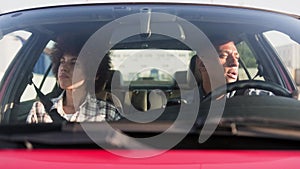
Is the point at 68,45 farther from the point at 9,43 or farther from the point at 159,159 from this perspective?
the point at 159,159

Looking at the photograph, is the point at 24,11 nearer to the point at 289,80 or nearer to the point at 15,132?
the point at 15,132

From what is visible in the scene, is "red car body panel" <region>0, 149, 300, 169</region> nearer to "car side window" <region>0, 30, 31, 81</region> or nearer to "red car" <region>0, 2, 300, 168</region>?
"red car" <region>0, 2, 300, 168</region>

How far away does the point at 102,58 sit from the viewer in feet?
8.73

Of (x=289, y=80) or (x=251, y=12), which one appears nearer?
(x=251, y=12)

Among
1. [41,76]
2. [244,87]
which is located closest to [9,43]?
[244,87]

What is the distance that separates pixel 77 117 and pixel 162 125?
2.18ft

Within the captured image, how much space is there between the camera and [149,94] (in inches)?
121

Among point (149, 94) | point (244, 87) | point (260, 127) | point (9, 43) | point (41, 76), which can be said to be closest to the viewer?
point (260, 127)

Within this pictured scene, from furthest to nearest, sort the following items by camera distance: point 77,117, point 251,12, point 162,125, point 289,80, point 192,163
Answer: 1. point 289,80
2. point 251,12
3. point 77,117
4. point 162,125
5. point 192,163

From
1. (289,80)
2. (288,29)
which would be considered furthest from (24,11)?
(289,80)

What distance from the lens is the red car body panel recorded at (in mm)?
1662

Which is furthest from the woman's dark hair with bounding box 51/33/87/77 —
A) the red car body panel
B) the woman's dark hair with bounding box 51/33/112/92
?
the red car body panel

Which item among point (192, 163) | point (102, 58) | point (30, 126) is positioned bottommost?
point (192, 163)

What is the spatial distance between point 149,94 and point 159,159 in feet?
4.55
